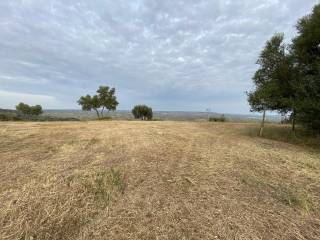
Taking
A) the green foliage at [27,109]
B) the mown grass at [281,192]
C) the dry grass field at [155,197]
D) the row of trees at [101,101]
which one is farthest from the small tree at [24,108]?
the mown grass at [281,192]

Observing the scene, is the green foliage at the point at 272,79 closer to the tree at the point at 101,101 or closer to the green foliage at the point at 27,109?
the tree at the point at 101,101

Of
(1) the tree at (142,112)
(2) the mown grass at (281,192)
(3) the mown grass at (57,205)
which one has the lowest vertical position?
(2) the mown grass at (281,192)

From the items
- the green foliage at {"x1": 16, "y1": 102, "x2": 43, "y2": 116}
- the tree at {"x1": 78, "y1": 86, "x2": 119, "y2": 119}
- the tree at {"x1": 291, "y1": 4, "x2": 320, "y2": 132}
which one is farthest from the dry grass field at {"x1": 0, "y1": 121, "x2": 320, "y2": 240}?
the green foliage at {"x1": 16, "y1": 102, "x2": 43, "y2": 116}

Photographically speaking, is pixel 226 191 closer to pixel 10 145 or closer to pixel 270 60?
pixel 10 145

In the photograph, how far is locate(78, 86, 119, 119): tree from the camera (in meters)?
49.8

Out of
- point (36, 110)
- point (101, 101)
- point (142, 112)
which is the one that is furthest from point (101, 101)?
point (36, 110)

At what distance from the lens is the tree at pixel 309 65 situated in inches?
516

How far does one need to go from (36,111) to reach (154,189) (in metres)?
81.3

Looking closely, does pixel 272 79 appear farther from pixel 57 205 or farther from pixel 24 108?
pixel 24 108

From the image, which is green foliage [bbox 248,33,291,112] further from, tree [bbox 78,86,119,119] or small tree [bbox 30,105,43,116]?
small tree [bbox 30,105,43,116]

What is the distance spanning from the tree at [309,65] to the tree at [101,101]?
39.5 metres

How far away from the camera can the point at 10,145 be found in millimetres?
10578

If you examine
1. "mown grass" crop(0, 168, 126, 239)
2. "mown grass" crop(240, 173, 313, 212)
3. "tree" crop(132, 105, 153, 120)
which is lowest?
"mown grass" crop(240, 173, 313, 212)

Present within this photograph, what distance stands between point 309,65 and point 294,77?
113 cm
